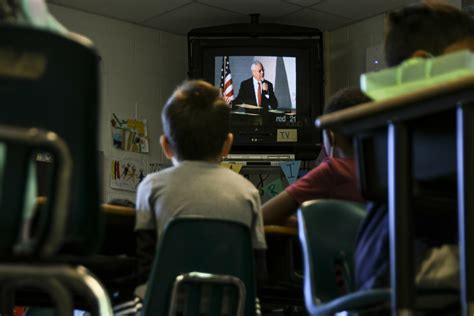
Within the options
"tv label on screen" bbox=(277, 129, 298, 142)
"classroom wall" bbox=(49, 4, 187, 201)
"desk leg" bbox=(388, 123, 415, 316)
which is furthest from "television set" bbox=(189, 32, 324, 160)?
"desk leg" bbox=(388, 123, 415, 316)

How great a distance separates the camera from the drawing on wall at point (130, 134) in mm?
5652

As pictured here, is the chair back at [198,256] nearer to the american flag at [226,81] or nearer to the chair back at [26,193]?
the chair back at [26,193]

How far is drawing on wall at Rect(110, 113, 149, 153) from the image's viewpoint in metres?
5.65

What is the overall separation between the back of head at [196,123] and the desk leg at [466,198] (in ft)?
3.94

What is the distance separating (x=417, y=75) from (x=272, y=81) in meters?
4.18

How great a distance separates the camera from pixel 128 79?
19.2ft

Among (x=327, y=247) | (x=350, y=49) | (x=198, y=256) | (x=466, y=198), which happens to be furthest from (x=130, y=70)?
(x=466, y=198)

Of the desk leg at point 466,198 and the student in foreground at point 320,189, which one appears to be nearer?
the desk leg at point 466,198

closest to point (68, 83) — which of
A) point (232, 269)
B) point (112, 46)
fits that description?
point (232, 269)

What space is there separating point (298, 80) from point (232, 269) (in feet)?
11.7

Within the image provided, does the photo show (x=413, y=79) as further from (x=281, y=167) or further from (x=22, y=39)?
(x=281, y=167)

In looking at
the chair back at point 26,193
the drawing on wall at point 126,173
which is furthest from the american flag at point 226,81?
the chair back at point 26,193

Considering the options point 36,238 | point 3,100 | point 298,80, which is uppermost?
point 298,80

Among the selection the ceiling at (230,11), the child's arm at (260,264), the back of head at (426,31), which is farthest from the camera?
the ceiling at (230,11)
